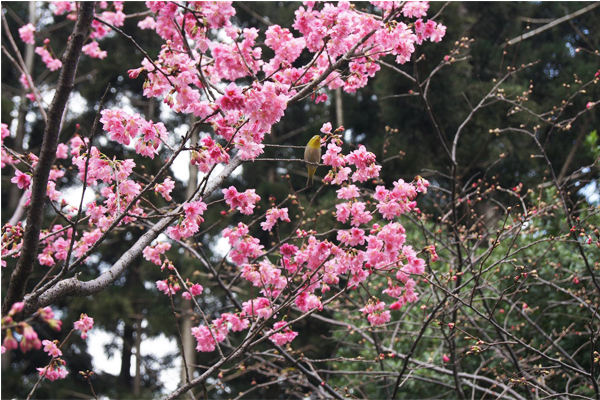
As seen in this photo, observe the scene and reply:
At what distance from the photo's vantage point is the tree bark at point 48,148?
1.31 m

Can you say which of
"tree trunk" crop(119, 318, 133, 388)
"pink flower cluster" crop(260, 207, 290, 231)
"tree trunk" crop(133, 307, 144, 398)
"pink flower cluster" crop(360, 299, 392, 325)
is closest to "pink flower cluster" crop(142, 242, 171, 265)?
"pink flower cluster" crop(260, 207, 290, 231)

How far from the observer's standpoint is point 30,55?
7863mm

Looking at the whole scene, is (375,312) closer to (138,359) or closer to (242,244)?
(242,244)

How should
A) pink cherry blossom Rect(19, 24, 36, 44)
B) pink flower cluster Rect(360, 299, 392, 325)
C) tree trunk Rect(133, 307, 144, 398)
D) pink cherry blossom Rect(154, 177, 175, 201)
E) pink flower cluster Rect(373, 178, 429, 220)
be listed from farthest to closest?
1. tree trunk Rect(133, 307, 144, 398)
2. pink cherry blossom Rect(19, 24, 36, 44)
3. pink flower cluster Rect(360, 299, 392, 325)
4. pink flower cluster Rect(373, 178, 429, 220)
5. pink cherry blossom Rect(154, 177, 175, 201)

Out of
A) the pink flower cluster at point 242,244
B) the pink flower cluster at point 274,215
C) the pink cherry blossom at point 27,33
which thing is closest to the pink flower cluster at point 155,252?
the pink flower cluster at point 242,244

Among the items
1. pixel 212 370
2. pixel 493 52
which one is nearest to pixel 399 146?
pixel 493 52

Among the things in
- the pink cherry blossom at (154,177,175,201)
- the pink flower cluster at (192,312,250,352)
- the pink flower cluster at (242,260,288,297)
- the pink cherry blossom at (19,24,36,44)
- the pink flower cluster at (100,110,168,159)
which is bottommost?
the pink flower cluster at (192,312,250,352)

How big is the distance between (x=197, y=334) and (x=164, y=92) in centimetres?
107

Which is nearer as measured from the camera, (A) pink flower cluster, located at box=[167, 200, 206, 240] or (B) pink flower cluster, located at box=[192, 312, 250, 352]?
(A) pink flower cluster, located at box=[167, 200, 206, 240]

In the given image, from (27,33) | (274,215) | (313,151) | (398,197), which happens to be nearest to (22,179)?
(274,215)

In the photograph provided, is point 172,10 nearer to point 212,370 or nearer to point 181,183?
point 212,370

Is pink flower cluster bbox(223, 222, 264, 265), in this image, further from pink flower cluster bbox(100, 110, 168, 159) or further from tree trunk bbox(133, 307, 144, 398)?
tree trunk bbox(133, 307, 144, 398)

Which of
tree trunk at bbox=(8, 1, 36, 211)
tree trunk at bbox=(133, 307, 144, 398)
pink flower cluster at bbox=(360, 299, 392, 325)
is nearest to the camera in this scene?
pink flower cluster at bbox=(360, 299, 392, 325)

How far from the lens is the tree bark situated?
131cm
